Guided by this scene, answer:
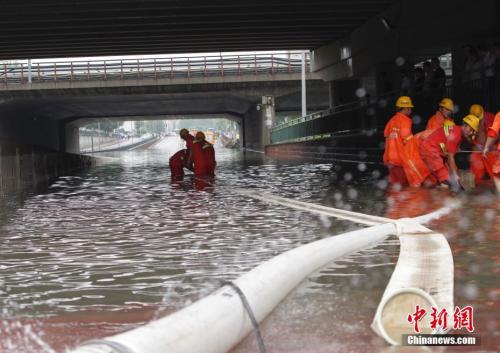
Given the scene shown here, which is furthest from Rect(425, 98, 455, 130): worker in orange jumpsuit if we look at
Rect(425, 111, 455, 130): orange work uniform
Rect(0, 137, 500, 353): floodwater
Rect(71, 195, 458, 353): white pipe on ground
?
Rect(71, 195, 458, 353): white pipe on ground

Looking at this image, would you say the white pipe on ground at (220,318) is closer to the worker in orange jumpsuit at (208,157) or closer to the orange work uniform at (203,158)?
the orange work uniform at (203,158)

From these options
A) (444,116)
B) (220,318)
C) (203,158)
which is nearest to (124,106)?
(203,158)

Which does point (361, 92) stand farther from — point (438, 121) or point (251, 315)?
point (251, 315)

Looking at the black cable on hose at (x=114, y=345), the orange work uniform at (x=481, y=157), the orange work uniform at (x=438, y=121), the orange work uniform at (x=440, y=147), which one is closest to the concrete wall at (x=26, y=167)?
the orange work uniform at (x=440, y=147)

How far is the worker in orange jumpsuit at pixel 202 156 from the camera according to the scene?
20672mm

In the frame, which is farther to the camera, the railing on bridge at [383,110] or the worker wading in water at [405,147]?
the railing on bridge at [383,110]

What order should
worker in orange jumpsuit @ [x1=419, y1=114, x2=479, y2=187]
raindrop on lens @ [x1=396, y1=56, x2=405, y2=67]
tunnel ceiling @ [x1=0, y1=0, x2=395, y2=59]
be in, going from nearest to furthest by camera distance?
worker in orange jumpsuit @ [x1=419, y1=114, x2=479, y2=187] → tunnel ceiling @ [x1=0, y1=0, x2=395, y2=59] → raindrop on lens @ [x1=396, y1=56, x2=405, y2=67]

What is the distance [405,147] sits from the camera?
15406mm

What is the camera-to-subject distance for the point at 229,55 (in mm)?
57094

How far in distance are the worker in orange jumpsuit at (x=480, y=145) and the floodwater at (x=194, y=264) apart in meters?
0.99

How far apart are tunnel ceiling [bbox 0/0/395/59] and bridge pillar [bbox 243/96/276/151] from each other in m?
22.5

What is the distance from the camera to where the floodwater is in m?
4.89

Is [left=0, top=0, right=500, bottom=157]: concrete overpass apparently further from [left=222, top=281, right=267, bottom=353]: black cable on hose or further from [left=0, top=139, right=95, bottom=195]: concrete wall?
[left=222, top=281, right=267, bottom=353]: black cable on hose

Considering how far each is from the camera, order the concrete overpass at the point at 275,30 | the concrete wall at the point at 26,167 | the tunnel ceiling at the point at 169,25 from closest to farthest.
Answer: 1. the concrete wall at the point at 26,167
2. the concrete overpass at the point at 275,30
3. the tunnel ceiling at the point at 169,25
